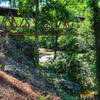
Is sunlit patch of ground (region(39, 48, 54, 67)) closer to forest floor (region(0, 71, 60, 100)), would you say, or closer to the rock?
Result: the rock

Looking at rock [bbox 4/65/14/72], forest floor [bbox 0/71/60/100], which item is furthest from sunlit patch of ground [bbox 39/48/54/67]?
forest floor [bbox 0/71/60/100]

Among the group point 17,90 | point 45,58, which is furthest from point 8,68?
point 45,58

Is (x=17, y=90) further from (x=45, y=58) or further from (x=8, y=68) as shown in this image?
(x=45, y=58)

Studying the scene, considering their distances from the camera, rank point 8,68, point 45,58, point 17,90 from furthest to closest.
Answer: point 45,58
point 8,68
point 17,90

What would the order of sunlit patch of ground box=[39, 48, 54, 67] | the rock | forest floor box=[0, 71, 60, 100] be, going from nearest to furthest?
forest floor box=[0, 71, 60, 100]
the rock
sunlit patch of ground box=[39, 48, 54, 67]

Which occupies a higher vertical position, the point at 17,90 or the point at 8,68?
the point at 8,68

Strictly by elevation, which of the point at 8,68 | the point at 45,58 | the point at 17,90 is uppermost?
the point at 8,68

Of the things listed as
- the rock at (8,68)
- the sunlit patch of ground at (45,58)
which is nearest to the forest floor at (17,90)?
the rock at (8,68)

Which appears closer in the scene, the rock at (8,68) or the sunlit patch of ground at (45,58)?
the rock at (8,68)

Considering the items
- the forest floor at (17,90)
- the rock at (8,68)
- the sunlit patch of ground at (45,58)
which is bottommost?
the sunlit patch of ground at (45,58)

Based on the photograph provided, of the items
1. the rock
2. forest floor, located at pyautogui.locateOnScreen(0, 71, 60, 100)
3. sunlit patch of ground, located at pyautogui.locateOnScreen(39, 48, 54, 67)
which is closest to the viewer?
forest floor, located at pyautogui.locateOnScreen(0, 71, 60, 100)

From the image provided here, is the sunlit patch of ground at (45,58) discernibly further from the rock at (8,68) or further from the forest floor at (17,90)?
the forest floor at (17,90)

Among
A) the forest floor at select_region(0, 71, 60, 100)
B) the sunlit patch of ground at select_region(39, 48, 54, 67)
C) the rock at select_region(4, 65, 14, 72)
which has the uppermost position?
the rock at select_region(4, 65, 14, 72)

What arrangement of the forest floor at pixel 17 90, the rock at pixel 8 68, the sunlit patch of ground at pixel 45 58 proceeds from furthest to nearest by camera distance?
the sunlit patch of ground at pixel 45 58, the rock at pixel 8 68, the forest floor at pixel 17 90
